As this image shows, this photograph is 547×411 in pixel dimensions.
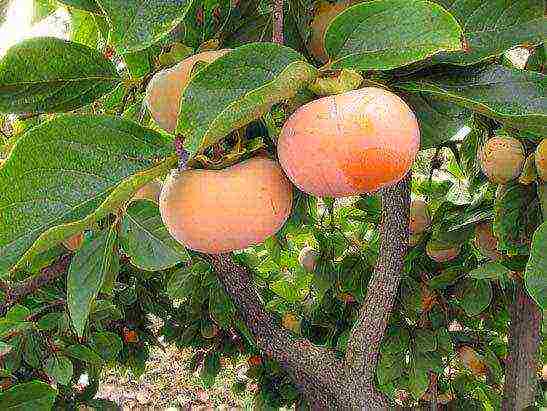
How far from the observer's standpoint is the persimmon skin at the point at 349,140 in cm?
51

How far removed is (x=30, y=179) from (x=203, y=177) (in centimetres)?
13

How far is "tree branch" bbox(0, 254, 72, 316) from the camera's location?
1485 mm

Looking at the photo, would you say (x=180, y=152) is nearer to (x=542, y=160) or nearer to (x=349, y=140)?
(x=349, y=140)

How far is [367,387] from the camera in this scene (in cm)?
119

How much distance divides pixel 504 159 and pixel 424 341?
58 centimetres

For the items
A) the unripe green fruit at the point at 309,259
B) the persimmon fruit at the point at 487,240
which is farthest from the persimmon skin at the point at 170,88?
the unripe green fruit at the point at 309,259

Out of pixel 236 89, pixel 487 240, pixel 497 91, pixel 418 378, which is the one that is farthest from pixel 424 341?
pixel 236 89

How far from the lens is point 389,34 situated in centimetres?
53

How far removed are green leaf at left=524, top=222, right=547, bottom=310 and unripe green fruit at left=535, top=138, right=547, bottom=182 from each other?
0.80ft

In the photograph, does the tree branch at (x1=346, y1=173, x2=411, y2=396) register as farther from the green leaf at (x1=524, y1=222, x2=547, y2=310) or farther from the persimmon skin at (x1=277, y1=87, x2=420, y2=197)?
the persimmon skin at (x1=277, y1=87, x2=420, y2=197)

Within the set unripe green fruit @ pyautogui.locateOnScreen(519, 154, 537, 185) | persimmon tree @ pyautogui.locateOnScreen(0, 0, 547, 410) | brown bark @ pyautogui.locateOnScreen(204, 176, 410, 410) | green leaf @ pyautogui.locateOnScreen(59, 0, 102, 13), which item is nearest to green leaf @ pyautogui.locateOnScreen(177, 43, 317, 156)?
→ persimmon tree @ pyautogui.locateOnScreen(0, 0, 547, 410)

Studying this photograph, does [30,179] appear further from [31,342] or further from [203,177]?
[31,342]

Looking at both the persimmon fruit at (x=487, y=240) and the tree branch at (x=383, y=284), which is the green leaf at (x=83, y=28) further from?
the persimmon fruit at (x=487, y=240)

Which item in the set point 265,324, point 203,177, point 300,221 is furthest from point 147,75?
point 265,324
